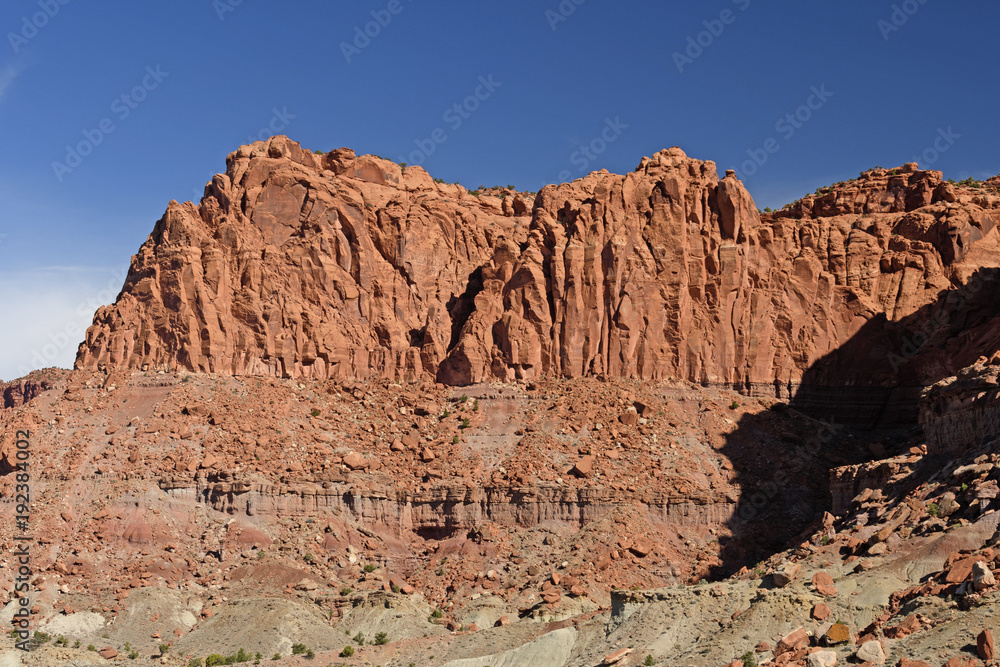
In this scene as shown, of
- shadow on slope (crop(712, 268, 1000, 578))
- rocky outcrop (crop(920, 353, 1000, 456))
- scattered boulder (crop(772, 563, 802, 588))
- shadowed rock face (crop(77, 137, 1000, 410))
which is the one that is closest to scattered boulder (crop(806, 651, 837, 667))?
scattered boulder (crop(772, 563, 802, 588))

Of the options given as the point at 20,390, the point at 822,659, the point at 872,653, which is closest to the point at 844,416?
the point at 822,659

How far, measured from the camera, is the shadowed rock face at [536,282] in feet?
317

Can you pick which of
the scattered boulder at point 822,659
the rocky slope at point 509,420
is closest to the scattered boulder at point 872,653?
the scattered boulder at point 822,659

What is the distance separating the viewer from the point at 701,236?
100 meters

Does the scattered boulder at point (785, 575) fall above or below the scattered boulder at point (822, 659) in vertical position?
above

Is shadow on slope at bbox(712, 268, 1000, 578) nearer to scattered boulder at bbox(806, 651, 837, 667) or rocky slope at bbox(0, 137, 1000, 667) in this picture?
rocky slope at bbox(0, 137, 1000, 667)

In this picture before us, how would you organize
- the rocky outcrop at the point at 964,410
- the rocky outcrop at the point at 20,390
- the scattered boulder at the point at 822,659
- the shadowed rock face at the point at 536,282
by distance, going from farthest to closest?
the rocky outcrop at the point at 20,390 → the shadowed rock face at the point at 536,282 → the rocky outcrop at the point at 964,410 → the scattered boulder at the point at 822,659

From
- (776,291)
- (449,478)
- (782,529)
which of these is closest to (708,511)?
(782,529)

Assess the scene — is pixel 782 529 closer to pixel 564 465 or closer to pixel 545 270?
pixel 564 465

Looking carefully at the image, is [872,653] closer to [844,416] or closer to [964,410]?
[964,410]

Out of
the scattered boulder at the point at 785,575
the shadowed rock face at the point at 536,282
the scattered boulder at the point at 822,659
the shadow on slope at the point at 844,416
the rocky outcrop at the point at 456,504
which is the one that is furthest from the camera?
the shadowed rock face at the point at 536,282

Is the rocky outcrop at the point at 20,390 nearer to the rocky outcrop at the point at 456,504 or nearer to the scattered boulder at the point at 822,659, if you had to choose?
the rocky outcrop at the point at 456,504

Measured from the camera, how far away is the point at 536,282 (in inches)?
3856

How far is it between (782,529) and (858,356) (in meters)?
20.2
